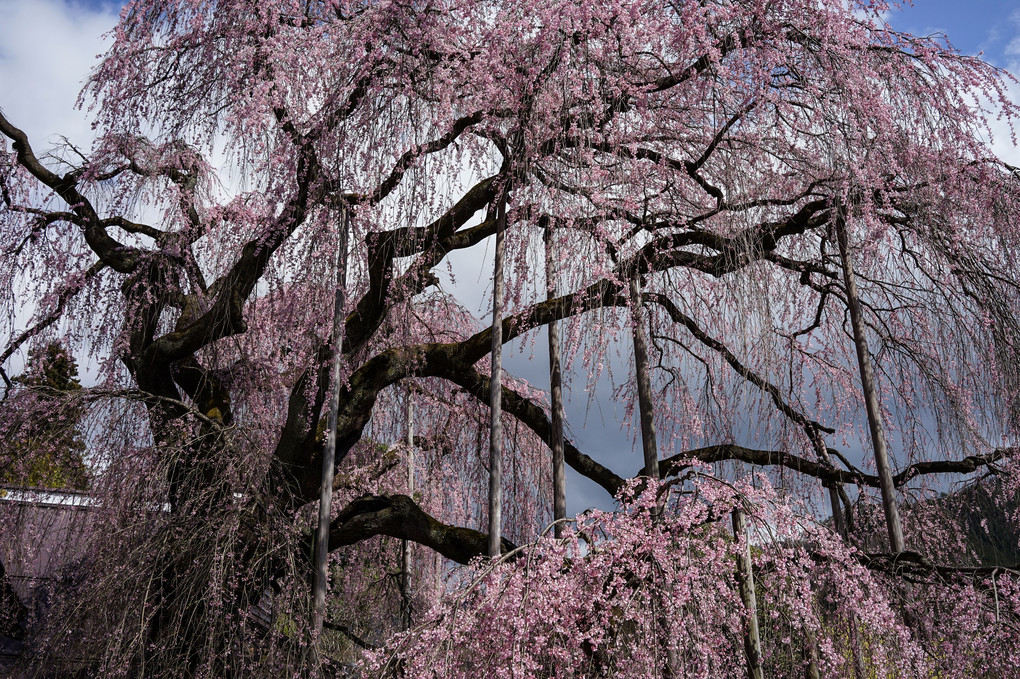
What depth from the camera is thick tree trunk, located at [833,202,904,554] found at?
16.5ft

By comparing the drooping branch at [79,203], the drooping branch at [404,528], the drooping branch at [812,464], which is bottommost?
the drooping branch at [404,528]

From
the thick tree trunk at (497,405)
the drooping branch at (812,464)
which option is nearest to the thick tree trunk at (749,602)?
the thick tree trunk at (497,405)

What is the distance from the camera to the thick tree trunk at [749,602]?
3975 mm

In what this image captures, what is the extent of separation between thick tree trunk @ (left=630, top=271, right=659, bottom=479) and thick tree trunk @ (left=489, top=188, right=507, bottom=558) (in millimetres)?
980

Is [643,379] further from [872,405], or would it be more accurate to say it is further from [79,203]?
[79,203]

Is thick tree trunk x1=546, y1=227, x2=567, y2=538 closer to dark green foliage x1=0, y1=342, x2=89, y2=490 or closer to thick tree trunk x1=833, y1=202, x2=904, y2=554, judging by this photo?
thick tree trunk x1=833, y1=202, x2=904, y2=554

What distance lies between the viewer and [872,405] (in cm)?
526

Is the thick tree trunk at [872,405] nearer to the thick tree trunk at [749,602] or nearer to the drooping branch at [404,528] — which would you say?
the thick tree trunk at [749,602]

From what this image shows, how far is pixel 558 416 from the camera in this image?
6.64 m


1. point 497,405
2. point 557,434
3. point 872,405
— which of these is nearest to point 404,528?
point 557,434

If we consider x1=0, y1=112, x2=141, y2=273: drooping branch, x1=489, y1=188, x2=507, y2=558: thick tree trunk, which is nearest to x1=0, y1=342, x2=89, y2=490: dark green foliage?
x1=0, y1=112, x2=141, y2=273: drooping branch

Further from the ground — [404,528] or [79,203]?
[79,203]

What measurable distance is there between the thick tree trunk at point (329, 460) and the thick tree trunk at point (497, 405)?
3.78 ft

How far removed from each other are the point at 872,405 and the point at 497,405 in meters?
2.48
